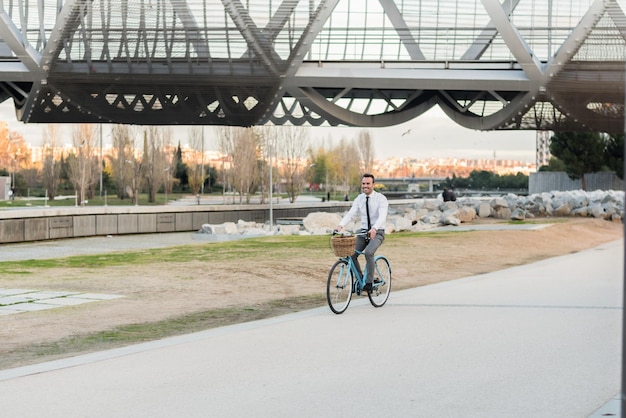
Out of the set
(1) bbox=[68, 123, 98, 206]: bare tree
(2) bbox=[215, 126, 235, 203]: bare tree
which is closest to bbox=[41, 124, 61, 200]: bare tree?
(1) bbox=[68, 123, 98, 206]: bare tree

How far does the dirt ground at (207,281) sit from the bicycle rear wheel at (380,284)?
4.24ft

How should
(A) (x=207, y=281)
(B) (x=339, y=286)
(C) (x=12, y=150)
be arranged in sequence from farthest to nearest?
(C) (x=12, y=150) → (A) (x=207, y=281) → (B) (x=339, y=286)

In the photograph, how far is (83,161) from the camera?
69.9m

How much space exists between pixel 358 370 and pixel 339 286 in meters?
3.97

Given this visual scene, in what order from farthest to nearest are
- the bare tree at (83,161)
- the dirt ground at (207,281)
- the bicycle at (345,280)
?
the bare tree at (83,161) → the bicycle at (345,280) → the dirt ground at (207,281)

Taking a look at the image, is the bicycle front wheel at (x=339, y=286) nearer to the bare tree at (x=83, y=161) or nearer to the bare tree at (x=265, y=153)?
the bare tree at (x=83, y=161)

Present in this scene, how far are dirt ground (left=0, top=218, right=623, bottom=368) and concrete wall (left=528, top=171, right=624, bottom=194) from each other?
1998 inches

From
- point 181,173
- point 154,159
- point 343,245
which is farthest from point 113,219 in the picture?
point 181,173

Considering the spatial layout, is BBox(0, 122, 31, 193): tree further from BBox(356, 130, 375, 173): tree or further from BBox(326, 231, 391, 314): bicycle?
BBox(326, 231, 391, 314): bicycle

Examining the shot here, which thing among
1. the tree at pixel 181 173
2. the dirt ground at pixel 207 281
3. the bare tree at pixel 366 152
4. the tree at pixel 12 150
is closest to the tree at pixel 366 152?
the bare tree at pixel 366 152

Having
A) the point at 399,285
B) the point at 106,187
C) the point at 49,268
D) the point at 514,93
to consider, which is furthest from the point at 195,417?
the point at 106,187

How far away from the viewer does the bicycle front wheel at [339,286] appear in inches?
472

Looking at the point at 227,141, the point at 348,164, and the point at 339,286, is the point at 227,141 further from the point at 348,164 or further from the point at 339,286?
the point at 339,286

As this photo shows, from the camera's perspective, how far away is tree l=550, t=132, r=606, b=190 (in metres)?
77.1
